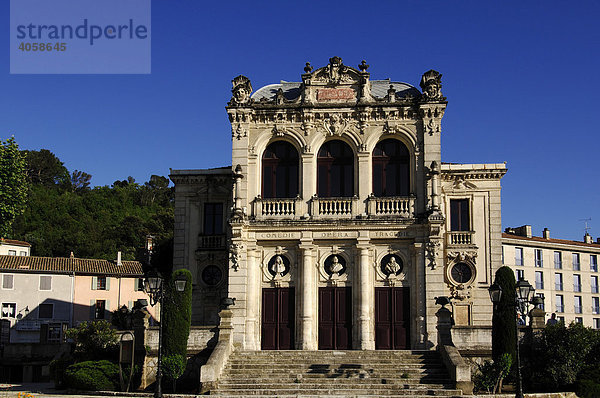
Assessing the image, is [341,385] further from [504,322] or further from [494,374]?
[504,322]

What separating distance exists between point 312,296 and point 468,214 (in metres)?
9.17

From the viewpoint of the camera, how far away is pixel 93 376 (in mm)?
26359

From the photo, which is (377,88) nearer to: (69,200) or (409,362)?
(409,362)

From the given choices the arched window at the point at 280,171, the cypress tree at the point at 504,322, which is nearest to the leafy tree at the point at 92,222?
the arched window at the point at 280,171

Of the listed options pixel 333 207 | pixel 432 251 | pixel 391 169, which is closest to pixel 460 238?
pixel 432 251

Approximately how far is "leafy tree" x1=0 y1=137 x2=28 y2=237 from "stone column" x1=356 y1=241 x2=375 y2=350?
20.5 m

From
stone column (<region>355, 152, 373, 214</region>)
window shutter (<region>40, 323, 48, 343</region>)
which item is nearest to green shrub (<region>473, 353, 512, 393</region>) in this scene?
stone column (<region>355, 152, 373, 214</region>)

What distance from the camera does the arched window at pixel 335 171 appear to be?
3238 cm

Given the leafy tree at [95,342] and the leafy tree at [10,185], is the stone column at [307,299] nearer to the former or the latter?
the leafy tree at [95,342]

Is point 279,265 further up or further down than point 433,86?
further down

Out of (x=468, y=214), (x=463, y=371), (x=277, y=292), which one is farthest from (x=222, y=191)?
(x=463, y=371)

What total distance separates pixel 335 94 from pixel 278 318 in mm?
10829

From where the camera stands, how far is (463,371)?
24.6 metres

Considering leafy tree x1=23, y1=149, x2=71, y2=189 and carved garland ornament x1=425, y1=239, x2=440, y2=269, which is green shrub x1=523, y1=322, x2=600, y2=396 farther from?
leafy tree x1=23, y1=149, x2=71, y2=189
